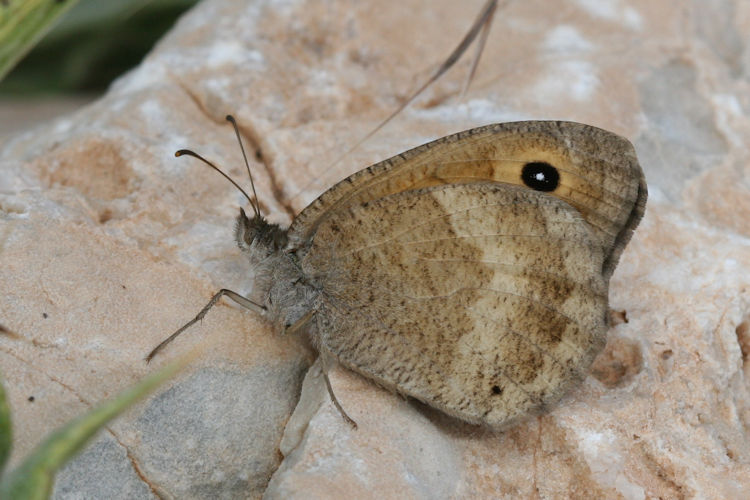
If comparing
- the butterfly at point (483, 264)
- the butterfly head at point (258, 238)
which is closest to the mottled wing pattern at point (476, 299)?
the butterfly at point (483, 264)

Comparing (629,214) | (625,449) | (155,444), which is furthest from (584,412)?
(155,444)

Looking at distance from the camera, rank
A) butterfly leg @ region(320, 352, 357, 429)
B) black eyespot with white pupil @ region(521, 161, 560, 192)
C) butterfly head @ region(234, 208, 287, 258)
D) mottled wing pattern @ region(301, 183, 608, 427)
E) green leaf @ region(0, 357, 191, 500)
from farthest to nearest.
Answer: butterfly head @ region(234, 208, 287, 258)
black eyespot with white pupil @ region(521, 161, 560, 192)
mottled wing pattern @ region(301, 183, 608, 427)
butterfly leg @ region(320, 352, 357, 429)
green leaf @ region(0, 357, 191, 500)

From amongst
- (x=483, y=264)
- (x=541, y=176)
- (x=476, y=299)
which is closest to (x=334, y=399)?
(x=476, y=299)

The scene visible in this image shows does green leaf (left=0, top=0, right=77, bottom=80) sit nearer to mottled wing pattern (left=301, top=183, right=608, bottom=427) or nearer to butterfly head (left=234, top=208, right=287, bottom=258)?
butterfly head (left=234, top=208, right=287, bottom=258)

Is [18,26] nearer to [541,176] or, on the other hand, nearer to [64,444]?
[541,176]

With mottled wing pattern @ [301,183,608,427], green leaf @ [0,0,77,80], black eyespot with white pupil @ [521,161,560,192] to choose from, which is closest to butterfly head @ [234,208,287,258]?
mottled wing pattern @ [301,183,608,427]

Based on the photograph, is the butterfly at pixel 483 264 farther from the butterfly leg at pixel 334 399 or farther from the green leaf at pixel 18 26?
the green leaf at pixel 18 26

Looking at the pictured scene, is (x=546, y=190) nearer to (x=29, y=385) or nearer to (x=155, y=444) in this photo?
(x=155, y=444)

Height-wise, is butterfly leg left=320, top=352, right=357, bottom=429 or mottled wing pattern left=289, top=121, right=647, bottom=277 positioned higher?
mottled wing pattern left=289, top=121, right=647, bottom=277
